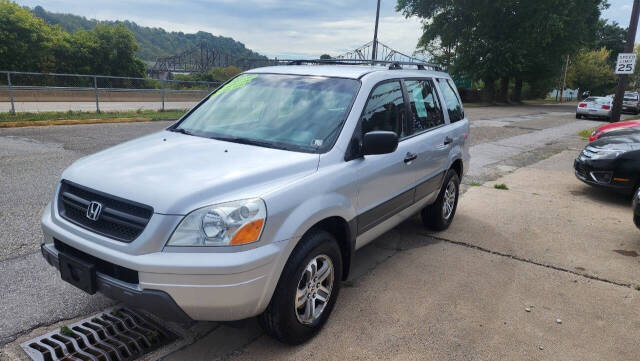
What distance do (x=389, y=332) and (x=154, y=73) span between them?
44640 millimetres

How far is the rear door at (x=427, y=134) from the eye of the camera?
4.31 metres

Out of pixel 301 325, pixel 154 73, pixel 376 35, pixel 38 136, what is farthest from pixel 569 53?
pixel 301 325

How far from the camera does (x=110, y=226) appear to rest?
258 centimetres

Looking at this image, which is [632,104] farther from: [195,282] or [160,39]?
[160,39]

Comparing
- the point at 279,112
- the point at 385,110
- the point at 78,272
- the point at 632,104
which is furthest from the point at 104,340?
the point at 632,104

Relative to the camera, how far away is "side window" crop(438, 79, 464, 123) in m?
5.23

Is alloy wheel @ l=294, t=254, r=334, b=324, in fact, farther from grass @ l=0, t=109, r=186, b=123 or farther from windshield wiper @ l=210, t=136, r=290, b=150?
grass @ l=0, t=109, r=186, b=123

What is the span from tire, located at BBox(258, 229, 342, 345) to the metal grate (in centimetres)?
78

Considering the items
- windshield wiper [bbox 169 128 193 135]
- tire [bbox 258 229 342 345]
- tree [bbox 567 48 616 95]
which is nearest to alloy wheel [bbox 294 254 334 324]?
tire [bbox 258 229 342 345]

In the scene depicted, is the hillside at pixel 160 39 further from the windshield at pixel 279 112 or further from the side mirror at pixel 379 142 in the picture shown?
the side mirror at pixel 379 142

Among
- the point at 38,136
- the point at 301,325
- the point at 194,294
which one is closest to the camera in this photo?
the point at 194,294

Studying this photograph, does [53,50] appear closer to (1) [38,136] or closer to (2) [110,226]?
(1) [38,136]

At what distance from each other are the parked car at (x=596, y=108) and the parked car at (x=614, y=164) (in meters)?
20.1

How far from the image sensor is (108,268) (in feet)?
8.39
